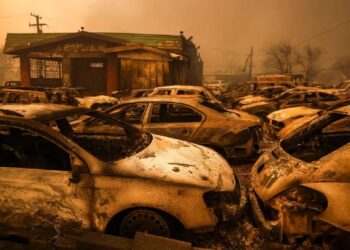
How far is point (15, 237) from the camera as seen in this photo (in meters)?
3.62

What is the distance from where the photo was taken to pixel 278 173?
148 inches

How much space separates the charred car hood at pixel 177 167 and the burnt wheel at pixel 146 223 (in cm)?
39

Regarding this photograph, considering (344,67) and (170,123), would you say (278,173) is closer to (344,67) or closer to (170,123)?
(170,123)

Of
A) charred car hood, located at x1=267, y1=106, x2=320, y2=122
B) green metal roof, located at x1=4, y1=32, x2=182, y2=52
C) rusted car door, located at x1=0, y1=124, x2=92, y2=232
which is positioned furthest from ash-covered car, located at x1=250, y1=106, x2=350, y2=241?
green metal roof, located at x1=4, y1=32, x2=182, y2=52

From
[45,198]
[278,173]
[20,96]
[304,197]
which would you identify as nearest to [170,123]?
[278,173]

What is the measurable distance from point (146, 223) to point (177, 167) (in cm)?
69

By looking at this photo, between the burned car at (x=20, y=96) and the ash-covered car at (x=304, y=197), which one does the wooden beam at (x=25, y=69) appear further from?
the ash-covered car at (x=304, y=197)

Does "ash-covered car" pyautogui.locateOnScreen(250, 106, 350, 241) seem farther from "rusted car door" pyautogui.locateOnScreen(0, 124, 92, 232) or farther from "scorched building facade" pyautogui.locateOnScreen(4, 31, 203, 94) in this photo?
"scorched building facade" pyautogui.locateOnScreen(4, 31, 203, 94)

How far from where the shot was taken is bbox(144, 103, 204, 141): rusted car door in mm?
6637

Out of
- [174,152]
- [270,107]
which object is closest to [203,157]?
[174,152]

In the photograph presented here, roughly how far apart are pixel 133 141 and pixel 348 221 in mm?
2905

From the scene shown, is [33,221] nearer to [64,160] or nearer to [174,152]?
[64,160]

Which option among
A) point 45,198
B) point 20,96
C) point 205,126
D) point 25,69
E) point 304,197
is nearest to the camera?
point 304,197

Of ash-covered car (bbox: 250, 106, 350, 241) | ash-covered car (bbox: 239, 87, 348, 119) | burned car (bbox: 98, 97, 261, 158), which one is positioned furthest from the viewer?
ash-covered car (bbox: 239, 87, 348, 119)
